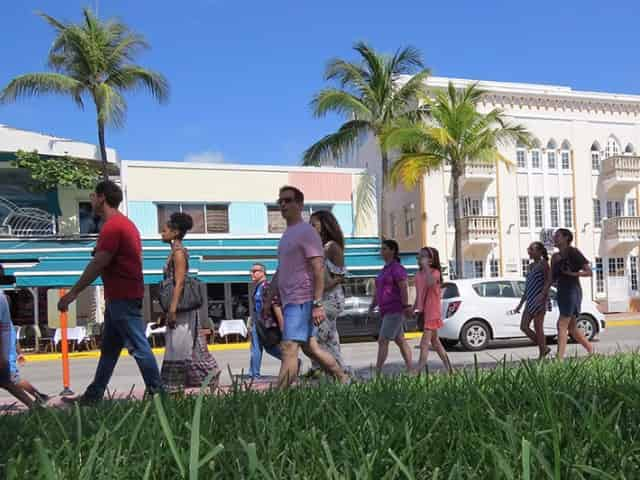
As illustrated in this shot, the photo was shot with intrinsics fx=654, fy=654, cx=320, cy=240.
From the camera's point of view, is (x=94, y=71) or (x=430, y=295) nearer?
(x=430, y=295)

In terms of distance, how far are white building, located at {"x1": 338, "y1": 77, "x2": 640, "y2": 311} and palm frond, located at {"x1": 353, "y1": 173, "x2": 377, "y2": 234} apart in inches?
205

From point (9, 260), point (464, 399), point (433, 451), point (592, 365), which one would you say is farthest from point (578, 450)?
point (9, 260)

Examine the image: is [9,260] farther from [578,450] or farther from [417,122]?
[578,450]

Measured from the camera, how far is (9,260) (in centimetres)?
2116

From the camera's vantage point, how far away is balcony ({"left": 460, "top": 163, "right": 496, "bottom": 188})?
31.9 metres

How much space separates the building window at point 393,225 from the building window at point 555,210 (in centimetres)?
796

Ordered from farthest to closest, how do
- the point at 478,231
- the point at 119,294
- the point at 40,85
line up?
1. the point at 478,231
2. the point at 40,85
3. the point at 119,294

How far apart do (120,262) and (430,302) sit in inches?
181

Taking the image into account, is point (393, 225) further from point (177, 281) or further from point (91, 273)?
point (91, 273)

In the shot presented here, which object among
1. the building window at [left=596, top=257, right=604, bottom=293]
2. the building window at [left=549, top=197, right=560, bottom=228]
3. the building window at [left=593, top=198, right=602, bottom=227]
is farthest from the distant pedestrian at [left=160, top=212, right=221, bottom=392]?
the building window at [left=593, top=198, right=602, bottom=227]

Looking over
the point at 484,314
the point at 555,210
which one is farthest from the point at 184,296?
the point at 555,210

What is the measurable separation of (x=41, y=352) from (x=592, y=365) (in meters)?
19.0

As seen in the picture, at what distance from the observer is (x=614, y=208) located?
1369 inches

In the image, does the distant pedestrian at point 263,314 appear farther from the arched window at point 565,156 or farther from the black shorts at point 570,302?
the arched window at point 565,156
